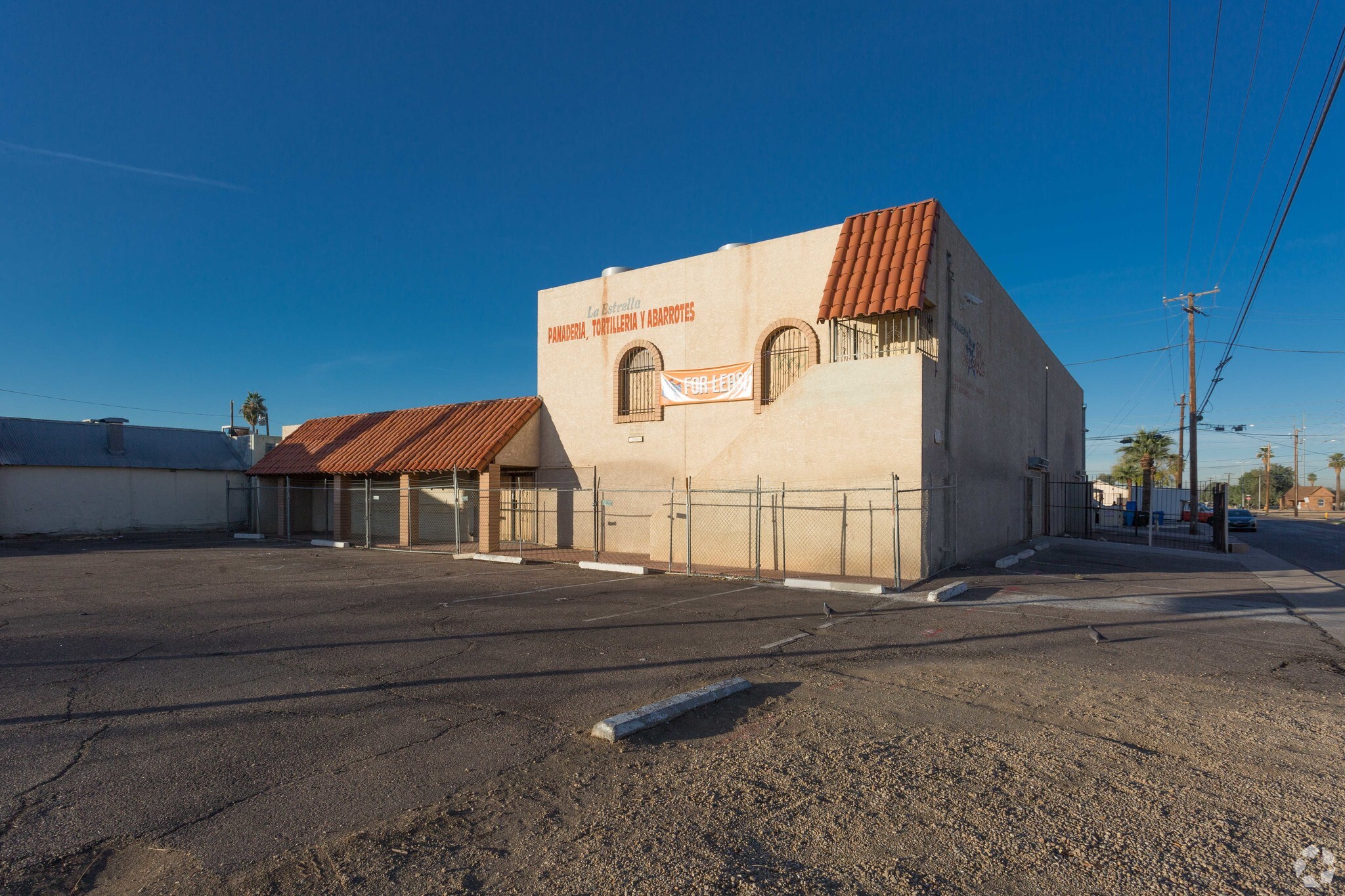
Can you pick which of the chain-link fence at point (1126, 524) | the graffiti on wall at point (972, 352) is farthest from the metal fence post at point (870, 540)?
the chain-link fence at point (1126, 524)

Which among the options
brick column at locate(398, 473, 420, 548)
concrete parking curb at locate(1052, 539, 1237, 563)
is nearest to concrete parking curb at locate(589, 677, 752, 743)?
brick column at locate(398, 473, 420, 548)

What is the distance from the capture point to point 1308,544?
27109 millimetres

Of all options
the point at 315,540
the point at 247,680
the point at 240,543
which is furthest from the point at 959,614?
the point at 240,543

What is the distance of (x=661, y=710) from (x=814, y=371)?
34.6ft

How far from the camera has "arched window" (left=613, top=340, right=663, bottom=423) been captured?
1956 centimetres

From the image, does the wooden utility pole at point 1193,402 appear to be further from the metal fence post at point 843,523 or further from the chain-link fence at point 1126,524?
the metal fence post at point 843,523

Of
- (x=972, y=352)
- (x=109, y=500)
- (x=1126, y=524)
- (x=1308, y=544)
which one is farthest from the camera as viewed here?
(x=1126, y=524)

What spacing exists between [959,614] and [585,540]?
12.6 metres

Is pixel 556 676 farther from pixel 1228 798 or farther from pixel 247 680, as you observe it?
pixel 1228 798

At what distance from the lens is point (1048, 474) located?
97.2 ft

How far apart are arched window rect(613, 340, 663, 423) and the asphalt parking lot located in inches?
394

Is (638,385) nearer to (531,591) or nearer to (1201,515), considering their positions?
(531,591)

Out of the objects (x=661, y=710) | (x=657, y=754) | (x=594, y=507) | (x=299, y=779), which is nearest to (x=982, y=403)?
(x=594, y=507)

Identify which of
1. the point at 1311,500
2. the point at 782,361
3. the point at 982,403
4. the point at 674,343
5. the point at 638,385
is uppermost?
the point at 674,343
